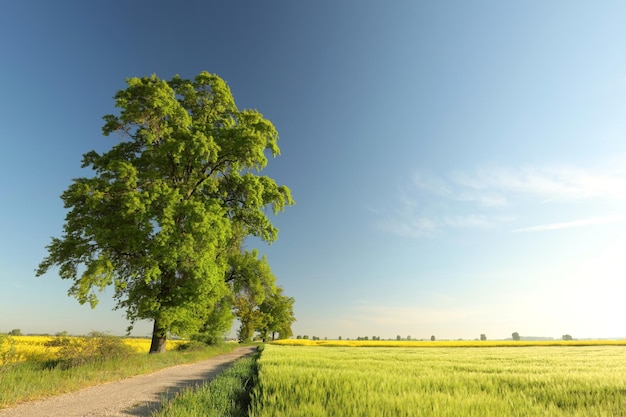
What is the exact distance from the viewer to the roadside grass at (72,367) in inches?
346

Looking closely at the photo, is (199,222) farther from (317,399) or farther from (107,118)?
(317,399)

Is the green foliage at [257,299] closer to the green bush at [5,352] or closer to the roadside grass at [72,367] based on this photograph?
the roadside grass at [72,367]

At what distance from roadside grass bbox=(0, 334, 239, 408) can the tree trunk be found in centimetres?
123

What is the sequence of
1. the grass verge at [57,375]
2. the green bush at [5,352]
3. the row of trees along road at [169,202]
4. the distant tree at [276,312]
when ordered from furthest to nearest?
the distant tree at [276,312], the row of trees along road at [169,202], the green bush at [5,352], the grass verge at [57,375]

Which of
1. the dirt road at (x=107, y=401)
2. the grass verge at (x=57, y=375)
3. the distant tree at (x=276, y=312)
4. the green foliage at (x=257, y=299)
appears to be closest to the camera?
the dirt road at (x=107, y=401)

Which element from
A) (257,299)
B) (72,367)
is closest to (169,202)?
(72,367)

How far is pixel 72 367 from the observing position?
12188 millimetres

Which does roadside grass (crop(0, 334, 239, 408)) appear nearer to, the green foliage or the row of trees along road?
the row of trees along road

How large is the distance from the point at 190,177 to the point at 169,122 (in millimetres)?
3395

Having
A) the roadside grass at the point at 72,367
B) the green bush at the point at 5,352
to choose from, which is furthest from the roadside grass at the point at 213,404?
the green bush at the point at 5,352

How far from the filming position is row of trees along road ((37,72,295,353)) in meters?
16.6

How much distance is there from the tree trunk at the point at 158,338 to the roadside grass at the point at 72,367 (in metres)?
1.23

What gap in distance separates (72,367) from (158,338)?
688 cm

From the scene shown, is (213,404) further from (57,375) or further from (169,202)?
(169,202)
